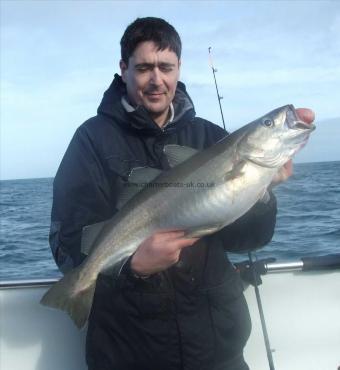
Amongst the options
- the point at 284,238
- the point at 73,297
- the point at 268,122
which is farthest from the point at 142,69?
the point at 284,238

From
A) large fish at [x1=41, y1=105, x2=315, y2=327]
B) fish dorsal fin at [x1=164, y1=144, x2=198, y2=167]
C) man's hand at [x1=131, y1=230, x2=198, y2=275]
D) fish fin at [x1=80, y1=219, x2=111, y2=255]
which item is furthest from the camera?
fish dorsal fin at [x1=164, y1=144, x2=198, y2=167]

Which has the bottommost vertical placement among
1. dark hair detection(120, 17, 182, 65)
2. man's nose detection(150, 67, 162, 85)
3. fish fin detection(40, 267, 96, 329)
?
fish fin detection(40, 267, 96, 329)

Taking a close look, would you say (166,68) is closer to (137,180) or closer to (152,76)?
(152,76)

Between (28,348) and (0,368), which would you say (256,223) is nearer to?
(28,348)

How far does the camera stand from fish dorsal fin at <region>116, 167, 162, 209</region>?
10.9 ft

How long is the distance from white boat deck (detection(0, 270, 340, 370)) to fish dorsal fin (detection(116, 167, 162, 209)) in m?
1.81

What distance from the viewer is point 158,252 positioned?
3.03 metres

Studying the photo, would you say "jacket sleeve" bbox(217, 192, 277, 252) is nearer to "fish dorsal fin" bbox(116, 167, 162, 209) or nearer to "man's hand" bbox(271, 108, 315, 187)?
"man's hand" bbox(271, 108, 315, 187)

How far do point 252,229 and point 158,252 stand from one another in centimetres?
90

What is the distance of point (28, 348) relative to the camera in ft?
15.2

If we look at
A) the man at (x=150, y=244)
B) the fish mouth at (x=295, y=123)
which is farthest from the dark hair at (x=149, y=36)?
the fish mouth at (x=295, y=123)

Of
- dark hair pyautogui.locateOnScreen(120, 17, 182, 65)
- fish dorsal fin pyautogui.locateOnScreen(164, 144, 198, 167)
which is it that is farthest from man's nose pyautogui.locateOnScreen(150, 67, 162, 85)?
fish dorsal fin pyautogui.locateOnScreen(164, 144, 198, 167)

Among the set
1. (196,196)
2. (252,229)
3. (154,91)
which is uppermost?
(154,91)

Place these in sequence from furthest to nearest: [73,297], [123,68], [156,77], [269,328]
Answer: [269,328], [123,68], [156,77], [73,297]
